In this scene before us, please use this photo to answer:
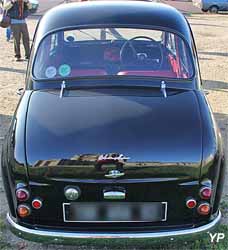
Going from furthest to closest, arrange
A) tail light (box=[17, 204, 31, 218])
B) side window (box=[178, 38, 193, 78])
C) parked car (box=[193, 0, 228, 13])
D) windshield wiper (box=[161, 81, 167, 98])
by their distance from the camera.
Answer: parked car (box=[193, 0, 228, 13]) → side window (box=[178, 38, 193, 78]) → windshield wiper (box=[161, 81, 167, 98]) → tail light (box=[17, 204, 31, 218])

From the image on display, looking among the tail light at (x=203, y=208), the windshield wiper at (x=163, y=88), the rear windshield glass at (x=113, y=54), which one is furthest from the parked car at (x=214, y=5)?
the tail light at (x=203, y=208)

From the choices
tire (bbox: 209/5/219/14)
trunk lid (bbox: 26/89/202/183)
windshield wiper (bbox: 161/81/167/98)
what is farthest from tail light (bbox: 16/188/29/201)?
tire (bbox: 209/5/219/14)

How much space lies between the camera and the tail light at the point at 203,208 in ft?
11.4

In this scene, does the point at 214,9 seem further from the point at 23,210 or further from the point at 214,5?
the point at 23,210

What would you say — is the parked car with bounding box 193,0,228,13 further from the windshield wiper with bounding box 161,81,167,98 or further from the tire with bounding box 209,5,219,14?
the windshield wiper with bounding box 161,81,167,98

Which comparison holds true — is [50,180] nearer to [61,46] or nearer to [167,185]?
[167,185]

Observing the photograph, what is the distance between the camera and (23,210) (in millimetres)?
3484

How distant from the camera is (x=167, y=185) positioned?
341cm

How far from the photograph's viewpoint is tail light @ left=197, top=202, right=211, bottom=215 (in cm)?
349

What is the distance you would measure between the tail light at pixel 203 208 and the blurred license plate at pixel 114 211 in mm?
263

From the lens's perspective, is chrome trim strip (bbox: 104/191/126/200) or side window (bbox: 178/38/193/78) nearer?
chrome trim strip (bbox: 104/191/126/200)

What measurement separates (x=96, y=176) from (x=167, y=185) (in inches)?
20.3

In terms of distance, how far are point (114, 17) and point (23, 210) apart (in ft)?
7.47

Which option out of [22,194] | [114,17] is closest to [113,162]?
[22,194]
